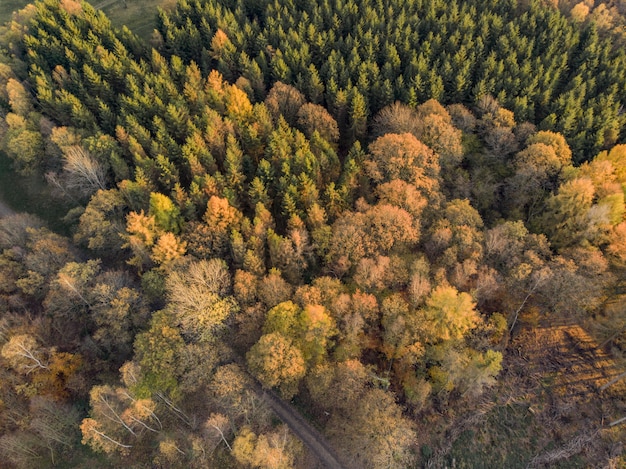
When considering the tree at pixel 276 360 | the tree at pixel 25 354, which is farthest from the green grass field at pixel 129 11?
the tree at pixel 276 360

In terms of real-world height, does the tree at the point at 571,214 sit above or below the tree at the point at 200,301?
below

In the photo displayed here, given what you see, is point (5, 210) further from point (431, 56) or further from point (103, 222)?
point (431, 56)

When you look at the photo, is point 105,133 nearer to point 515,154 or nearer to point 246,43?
point 246,43

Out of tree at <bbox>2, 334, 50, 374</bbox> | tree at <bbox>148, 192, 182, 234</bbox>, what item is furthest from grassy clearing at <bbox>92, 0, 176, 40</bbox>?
tree at <bbox>2, 334, 50, 374</bbox>

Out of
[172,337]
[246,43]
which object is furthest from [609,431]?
[246,43]

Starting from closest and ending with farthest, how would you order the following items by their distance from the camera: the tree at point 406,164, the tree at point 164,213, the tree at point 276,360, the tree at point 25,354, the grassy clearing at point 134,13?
the tree at point 276,360, the tree at point 25,354, the tree at point 164,213, the tree at point 406,164, the grassy clearing at point 134,13

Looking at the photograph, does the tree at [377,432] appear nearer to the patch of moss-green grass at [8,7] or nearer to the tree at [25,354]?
the tree at [25,354]
